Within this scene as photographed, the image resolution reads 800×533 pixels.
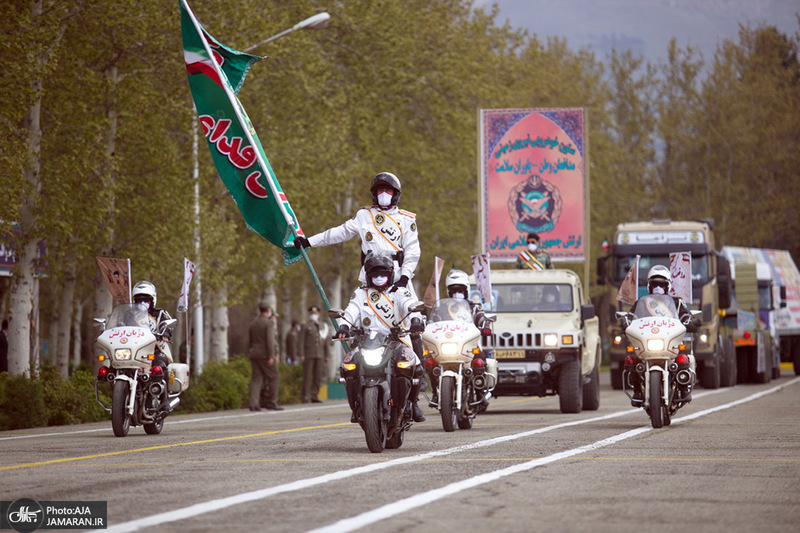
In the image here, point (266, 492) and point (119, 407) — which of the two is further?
point (119, 407)

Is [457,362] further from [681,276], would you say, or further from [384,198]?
[681,276]

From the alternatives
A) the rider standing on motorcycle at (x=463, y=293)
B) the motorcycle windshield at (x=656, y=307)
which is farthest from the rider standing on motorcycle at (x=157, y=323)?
the motorcycle windshield at (x=656, y=307)

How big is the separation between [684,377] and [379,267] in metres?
4.86

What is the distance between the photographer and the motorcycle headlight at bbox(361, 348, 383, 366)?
12.4 m

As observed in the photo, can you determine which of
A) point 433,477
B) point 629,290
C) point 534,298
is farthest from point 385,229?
point 534,298

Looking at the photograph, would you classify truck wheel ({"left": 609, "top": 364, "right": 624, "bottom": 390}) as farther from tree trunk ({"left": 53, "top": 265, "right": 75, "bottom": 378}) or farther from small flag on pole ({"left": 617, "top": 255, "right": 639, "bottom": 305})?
small flag on pole ({"left": 617, "top": 255, "right": 639, "bottom": 305})

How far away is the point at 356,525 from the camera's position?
25.3 ft

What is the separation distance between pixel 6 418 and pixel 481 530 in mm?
13555

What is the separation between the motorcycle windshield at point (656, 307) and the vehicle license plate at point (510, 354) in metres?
5.30

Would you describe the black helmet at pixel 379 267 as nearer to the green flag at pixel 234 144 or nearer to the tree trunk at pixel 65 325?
the green flag at pixel 234 144

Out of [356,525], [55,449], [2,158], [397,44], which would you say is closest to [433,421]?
[55,449]

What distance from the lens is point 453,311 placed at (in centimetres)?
1641

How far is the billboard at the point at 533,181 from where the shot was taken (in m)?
28.2

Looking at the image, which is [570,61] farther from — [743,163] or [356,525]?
[356,525]
